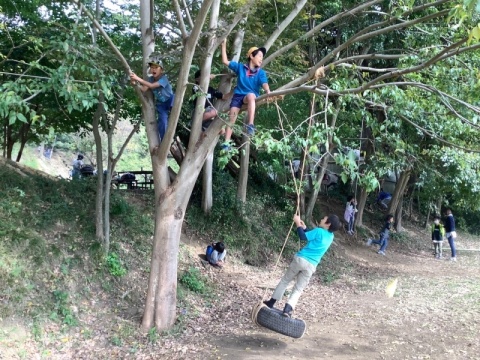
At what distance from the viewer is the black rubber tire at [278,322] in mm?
5992

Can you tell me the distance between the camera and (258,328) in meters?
7.38

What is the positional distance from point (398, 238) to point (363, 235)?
7.24ft

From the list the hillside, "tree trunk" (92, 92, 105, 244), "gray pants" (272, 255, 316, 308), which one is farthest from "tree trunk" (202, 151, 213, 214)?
"gray pants" (272, 255, 316, 308)

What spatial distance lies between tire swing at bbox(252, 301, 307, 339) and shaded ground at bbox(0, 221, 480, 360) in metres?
0.42

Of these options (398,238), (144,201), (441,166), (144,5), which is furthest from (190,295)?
(398,238)

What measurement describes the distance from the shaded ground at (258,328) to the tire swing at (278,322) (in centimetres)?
42

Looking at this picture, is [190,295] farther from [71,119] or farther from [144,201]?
[71,119]

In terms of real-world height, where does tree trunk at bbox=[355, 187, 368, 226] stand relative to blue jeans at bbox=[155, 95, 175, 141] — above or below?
below

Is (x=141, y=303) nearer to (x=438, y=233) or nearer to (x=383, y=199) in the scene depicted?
(x=438, y=233)

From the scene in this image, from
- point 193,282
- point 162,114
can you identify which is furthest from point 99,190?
point 193,282

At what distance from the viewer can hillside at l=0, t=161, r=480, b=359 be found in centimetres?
614

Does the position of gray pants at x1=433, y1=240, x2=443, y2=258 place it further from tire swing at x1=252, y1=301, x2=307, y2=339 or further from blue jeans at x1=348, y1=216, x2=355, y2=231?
tire swing at x1=252, y1=301, x2=307, y2=339

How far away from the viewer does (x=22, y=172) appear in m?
8.99

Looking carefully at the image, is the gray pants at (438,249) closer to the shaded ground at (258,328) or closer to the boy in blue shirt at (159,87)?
the shaded ground at (258,328)
